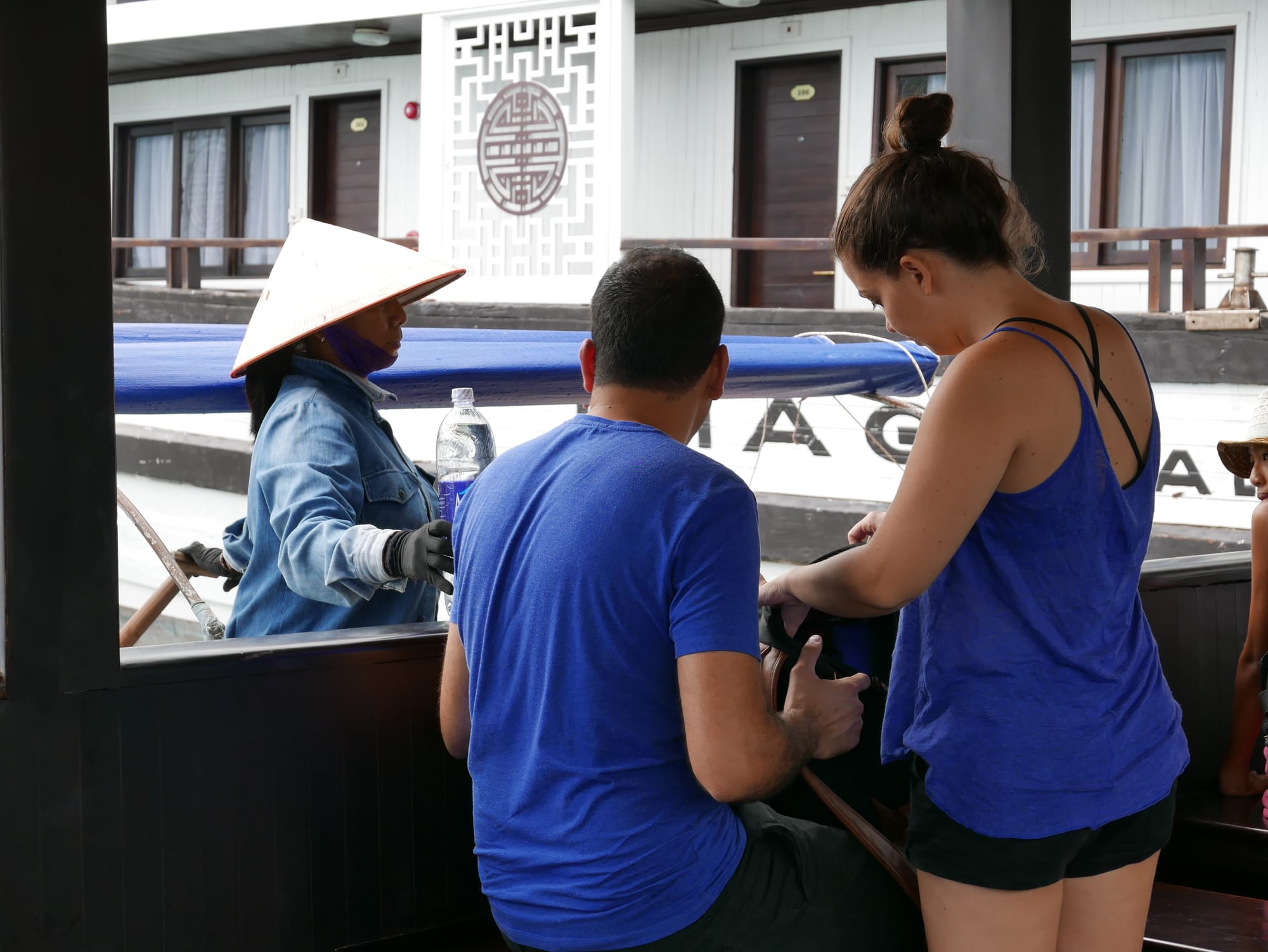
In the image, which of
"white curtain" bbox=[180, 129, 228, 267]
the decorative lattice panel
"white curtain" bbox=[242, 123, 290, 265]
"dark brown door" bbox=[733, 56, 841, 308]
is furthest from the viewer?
"white curtain" bbox=[180, 129, 228, 267]

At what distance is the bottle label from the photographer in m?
2.55

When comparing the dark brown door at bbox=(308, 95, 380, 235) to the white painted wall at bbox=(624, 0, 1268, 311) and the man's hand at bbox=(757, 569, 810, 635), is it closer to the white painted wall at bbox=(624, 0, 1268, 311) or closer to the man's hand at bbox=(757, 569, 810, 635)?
the white painted wall at bbox=(624, 0, 1268, 311)

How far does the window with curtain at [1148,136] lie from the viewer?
9.88m

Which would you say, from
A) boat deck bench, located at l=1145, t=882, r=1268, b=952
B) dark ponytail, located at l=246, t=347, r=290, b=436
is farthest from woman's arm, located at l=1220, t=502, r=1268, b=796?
dark ponytail, located at l=246, t=347, r=290, b=436

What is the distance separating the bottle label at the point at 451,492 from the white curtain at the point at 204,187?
43.0 ft

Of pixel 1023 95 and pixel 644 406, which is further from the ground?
pixel 1023 95

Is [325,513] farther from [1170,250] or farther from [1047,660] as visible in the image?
[1170,250]

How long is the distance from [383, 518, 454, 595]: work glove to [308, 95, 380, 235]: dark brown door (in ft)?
39.0

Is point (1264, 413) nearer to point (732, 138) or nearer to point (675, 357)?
point (675, 357)

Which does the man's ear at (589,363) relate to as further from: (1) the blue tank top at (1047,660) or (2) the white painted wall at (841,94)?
(2) the white painted wall at (841,94)

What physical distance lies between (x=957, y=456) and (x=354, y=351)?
57.4 inches

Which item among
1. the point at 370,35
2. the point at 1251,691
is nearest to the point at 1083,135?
the point at 370,35

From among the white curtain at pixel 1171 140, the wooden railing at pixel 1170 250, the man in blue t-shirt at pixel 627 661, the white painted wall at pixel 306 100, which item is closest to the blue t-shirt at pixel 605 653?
the man in blue t-shirt at pixel 627 661

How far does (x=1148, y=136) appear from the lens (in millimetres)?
10133
